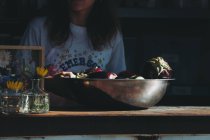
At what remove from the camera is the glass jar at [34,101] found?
1.88 meters

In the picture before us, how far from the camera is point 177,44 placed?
389 cm

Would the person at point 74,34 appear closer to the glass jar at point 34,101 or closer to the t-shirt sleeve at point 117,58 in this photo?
the t-shirt sleeve at point 117,58

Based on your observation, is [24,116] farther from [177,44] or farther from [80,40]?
[177,44]

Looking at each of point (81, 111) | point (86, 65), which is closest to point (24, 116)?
point (81, 111)

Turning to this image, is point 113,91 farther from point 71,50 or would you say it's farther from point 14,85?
point 71,50

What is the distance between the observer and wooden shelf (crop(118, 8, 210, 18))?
3.74 meters

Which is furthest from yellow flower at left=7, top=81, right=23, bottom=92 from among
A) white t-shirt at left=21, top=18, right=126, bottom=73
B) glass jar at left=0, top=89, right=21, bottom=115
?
white t-shirt at left=21, top=18, right=126, bottom=73

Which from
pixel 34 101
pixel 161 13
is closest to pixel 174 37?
pixel 161 13

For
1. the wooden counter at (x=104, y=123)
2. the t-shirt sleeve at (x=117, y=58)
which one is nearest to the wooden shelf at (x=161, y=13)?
the t-shirt sleeve at (x=117, y=58)

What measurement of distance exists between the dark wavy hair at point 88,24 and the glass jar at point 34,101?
2.64 feet

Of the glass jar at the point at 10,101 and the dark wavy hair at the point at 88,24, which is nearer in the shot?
the glass jar at the point at 10,101

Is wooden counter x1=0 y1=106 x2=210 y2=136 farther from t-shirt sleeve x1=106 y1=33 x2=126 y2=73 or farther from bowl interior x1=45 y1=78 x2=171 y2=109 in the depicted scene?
t-shirt sleeve x1=106 y1=33 x2=126 y2=73

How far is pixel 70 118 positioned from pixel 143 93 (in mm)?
303

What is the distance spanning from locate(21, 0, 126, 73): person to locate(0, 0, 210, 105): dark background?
3.04ft
